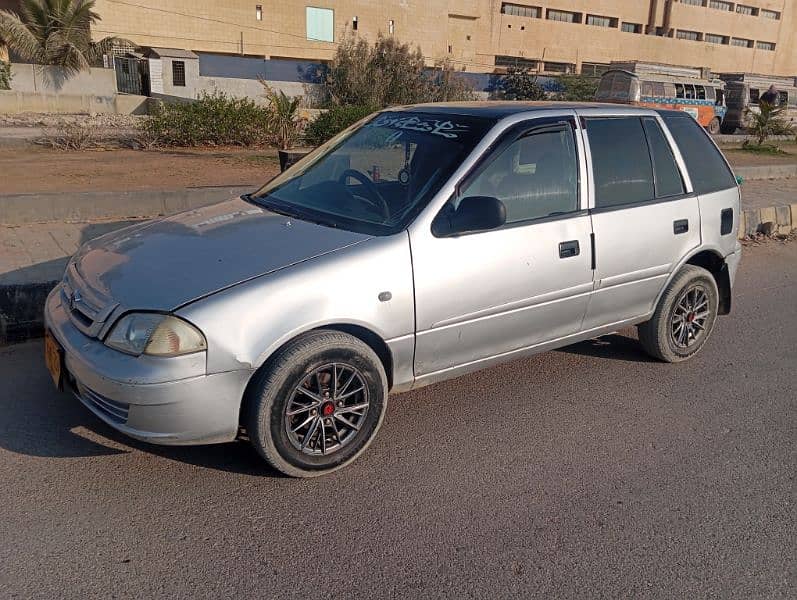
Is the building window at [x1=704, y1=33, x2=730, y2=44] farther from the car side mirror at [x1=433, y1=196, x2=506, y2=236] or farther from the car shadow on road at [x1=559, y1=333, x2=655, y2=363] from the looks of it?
the car side mirror at [x1=433, y1=196, x2=506, y2=236]

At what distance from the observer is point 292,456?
3.40m

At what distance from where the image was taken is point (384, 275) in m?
3.51

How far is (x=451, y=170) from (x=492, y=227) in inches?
15.9

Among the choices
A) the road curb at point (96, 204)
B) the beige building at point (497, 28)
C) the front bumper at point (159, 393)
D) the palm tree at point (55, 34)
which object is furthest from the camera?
the beige building at point (497, 28)

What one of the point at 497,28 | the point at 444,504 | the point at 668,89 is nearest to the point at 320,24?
the point at 497,28

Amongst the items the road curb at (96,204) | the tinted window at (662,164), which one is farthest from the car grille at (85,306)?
the road curb at (96,204)

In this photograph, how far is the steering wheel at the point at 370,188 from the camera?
3917 mm

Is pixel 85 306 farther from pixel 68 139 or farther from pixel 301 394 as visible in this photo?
pixel 68 139

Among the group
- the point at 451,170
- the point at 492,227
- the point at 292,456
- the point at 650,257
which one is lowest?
the point at 292,456

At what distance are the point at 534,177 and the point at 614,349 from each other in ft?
6.06

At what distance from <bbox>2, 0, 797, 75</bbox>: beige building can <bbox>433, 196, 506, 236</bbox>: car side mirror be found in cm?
3706

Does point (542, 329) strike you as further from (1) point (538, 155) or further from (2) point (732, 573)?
(2) point (732, 573)

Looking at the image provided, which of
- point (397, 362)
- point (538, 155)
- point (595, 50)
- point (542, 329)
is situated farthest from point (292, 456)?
point (595, 50)

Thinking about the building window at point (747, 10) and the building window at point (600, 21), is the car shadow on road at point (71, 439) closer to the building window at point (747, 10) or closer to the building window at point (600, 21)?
the building window at point (600, 21)
